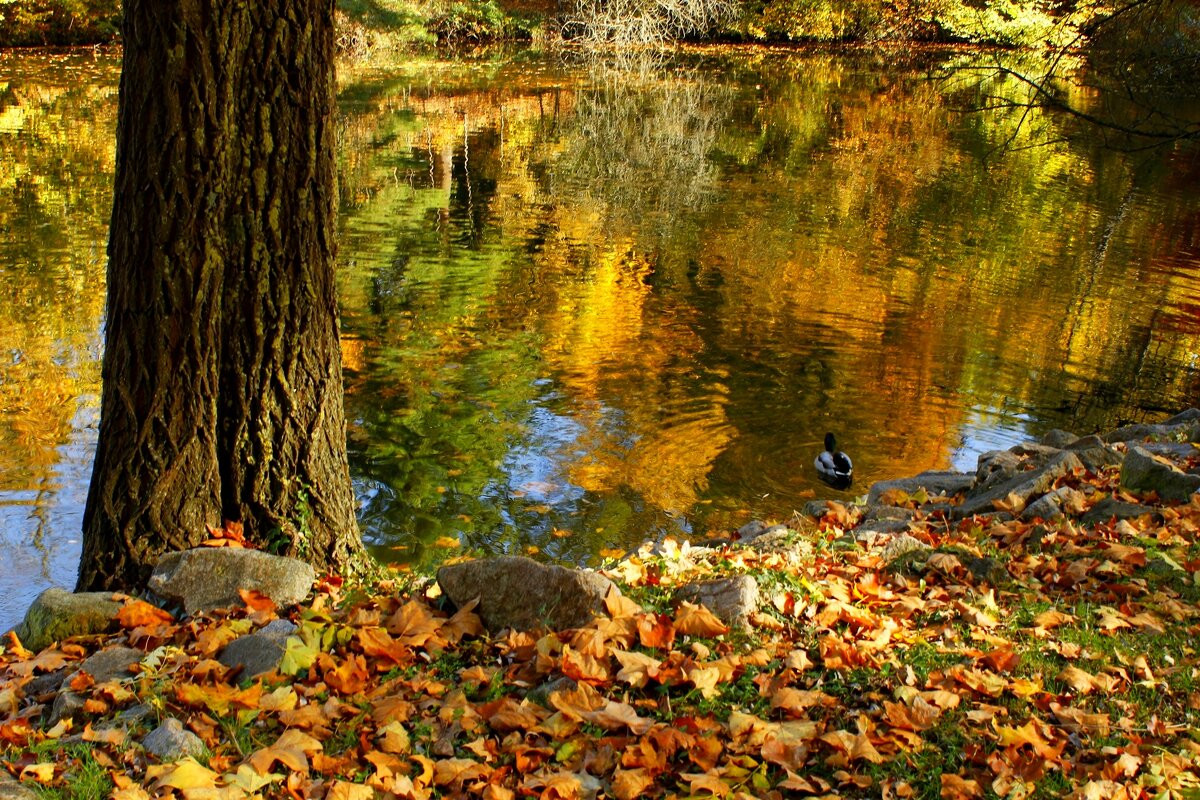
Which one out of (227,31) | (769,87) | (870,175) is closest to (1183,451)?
(227,31)

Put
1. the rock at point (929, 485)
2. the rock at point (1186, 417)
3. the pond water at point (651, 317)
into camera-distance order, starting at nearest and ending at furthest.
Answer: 1. the rock at point (929, 485)
2. the pond water at point (651, 317)
3. the rock at point (1186, 417)

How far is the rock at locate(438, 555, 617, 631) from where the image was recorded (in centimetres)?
398

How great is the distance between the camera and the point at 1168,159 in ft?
73.9

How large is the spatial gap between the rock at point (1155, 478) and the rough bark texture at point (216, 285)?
4.35m

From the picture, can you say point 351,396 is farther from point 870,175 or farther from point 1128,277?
point 870,175

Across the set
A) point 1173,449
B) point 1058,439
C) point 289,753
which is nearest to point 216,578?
point 289,753

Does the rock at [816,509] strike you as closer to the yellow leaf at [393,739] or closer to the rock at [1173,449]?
the rock at [1173,449]

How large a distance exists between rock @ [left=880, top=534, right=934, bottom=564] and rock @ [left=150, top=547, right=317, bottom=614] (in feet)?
8.83

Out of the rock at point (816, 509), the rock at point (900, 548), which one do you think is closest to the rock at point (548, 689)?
the rock at point (900, 548)

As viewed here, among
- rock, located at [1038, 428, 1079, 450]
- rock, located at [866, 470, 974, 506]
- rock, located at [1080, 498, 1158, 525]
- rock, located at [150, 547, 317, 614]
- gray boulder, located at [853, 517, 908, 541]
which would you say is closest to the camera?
rock, located at [150, 547, 317, 614]

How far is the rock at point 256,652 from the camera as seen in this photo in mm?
3812

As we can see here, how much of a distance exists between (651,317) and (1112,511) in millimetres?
6454

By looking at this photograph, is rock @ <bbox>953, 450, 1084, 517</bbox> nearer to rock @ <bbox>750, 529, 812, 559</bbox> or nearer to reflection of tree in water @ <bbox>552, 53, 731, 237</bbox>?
rock @ <bbox>750, 529, 812, 559</bbox>

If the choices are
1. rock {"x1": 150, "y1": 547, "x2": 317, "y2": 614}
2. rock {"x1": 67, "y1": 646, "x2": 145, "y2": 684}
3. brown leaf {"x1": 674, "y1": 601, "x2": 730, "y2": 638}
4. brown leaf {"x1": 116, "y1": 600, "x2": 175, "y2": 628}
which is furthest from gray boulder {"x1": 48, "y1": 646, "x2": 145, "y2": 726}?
brown leaf {"x1": 674, "y1": 601, "x2": 730, "y2": 638}
